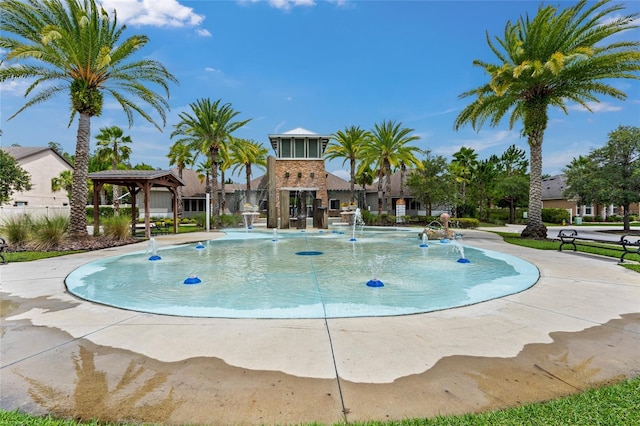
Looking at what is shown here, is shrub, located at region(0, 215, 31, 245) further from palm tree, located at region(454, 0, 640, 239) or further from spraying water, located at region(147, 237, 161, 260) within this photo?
palm tree, located at region(454, 0, 640, 239)

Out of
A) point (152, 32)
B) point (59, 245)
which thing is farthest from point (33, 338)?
point (152, 32)

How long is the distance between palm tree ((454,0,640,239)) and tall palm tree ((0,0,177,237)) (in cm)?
1848

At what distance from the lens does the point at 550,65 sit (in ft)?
45.2

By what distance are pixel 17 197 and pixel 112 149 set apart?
33.4ft

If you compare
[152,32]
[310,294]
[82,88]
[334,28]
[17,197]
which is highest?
[334,28]

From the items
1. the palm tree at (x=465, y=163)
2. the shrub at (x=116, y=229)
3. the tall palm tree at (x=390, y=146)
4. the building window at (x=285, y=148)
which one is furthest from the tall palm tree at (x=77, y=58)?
the palm tree at (x=465, y=163)

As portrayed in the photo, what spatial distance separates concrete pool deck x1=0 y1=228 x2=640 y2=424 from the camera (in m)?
2.68

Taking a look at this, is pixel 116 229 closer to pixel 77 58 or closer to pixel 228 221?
pixel 77 58

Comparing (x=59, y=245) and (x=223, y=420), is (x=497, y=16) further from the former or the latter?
(x=59, y=245)

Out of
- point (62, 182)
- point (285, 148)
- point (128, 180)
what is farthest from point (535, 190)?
point (62, 182)

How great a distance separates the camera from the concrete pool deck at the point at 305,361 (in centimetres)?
268

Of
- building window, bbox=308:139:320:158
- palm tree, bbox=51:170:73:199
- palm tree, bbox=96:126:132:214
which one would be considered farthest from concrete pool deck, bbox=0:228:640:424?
palm tree, bbox=51:170:73:199

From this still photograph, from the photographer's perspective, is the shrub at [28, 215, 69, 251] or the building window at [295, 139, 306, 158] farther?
the building window at [295, 139, 306, 158]

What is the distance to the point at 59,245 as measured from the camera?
1335 centimetres
